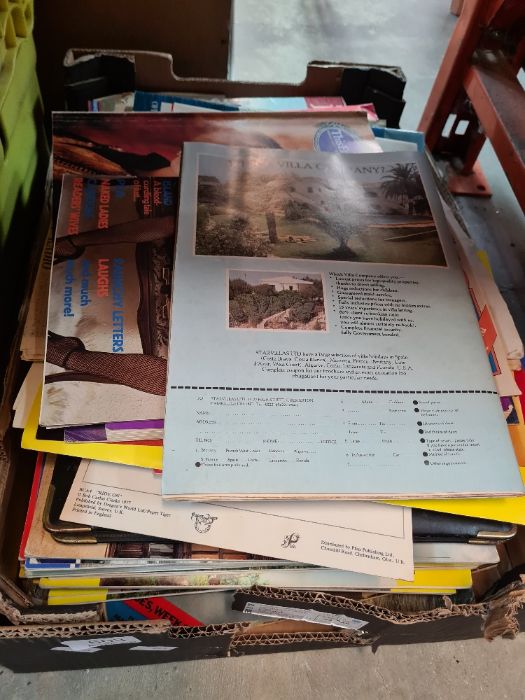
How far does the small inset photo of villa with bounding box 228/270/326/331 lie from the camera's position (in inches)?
17.7

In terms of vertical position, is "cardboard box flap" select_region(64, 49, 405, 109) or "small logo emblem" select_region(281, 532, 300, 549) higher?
"cardboard box flap" select_region(64, 49, 405, 109)

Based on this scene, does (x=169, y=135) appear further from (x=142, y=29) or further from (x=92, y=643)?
(x=92, y=643)

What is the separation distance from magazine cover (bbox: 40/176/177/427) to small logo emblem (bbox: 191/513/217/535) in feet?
0.24

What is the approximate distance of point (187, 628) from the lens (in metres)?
0.47


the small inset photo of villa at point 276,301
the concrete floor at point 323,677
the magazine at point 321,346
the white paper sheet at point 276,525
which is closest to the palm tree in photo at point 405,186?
the magazine at point 321,346

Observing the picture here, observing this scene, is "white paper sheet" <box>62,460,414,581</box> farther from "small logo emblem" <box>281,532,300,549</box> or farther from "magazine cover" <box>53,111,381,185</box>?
"magazine cover" <box>53,111,381,185</box>

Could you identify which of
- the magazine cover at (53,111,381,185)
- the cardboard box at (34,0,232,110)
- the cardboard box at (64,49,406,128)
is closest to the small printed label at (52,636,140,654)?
the magazine cover at (53,111,381,185)

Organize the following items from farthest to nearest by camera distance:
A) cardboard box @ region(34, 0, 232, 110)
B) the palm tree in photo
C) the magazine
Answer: cardboard box @ region(34, 0, 232, 110), the palm tree in photo, the magazine

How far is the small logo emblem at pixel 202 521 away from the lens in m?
0.41

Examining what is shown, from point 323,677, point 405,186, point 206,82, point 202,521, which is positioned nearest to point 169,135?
point 206,82

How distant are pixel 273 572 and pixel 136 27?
61 cm

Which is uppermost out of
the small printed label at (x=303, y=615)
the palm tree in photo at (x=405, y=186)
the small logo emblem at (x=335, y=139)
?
the palm tree in photo at (x=405, y=186)

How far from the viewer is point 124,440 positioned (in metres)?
0.42

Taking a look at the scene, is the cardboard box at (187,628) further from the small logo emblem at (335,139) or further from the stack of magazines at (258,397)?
the small logo emblem at (335,139)
